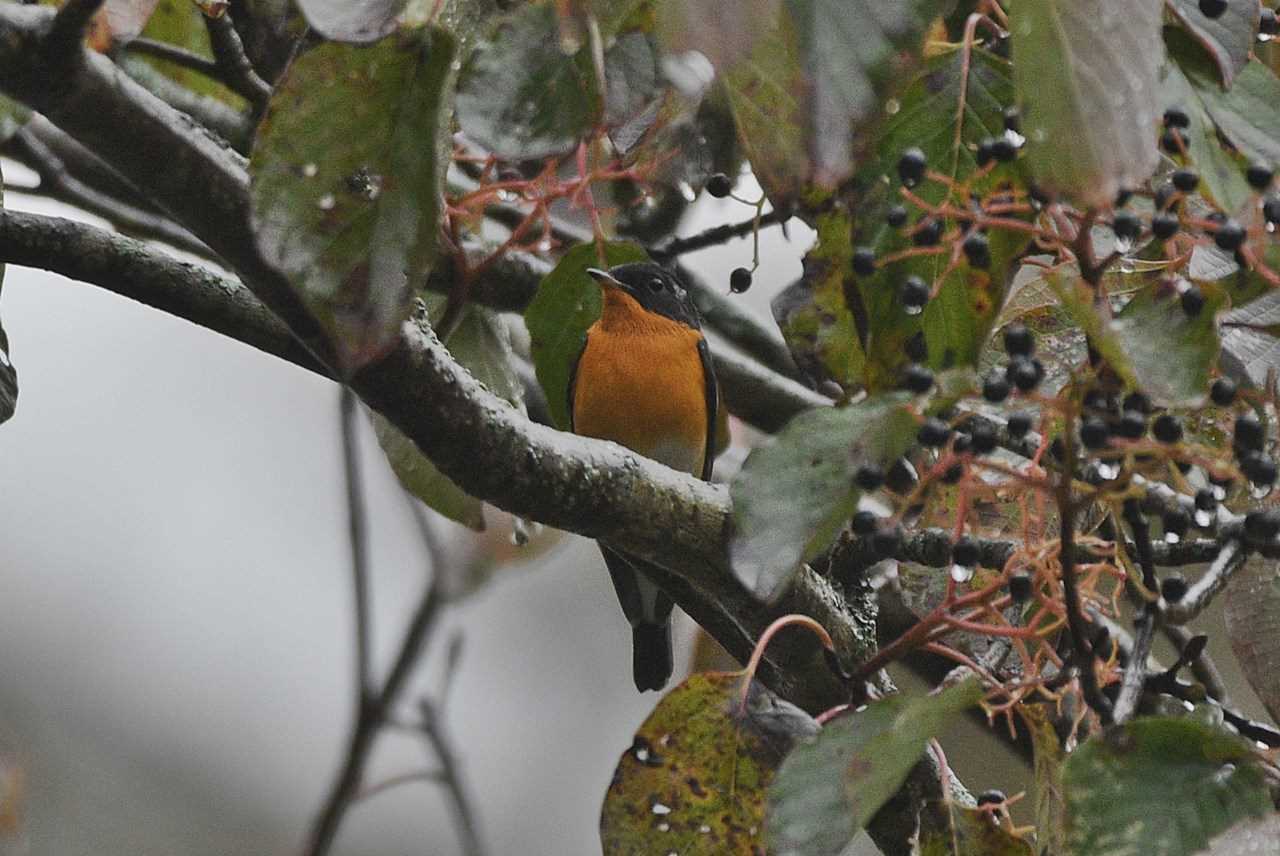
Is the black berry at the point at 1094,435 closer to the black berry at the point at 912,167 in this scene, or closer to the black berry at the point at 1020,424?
the black berry at the point at 1020,424

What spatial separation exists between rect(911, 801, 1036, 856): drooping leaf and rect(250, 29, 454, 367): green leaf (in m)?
0.90

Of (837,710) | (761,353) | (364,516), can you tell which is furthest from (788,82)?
(761,353)

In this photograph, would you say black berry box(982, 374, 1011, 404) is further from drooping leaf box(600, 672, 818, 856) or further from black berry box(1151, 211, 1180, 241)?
drooping leaf box(600, 672, 818, 856)

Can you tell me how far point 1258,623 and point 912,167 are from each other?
2.23ft

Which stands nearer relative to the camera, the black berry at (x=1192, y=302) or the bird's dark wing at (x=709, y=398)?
the black berry at (x=1192, y=302)

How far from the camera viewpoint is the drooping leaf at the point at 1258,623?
6.00 ft

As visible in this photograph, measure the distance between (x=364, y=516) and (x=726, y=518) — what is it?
1950 mm

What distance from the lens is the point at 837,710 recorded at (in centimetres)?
192

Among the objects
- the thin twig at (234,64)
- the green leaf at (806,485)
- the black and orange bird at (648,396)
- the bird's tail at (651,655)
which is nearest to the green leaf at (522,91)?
the green leaf at (806,485)

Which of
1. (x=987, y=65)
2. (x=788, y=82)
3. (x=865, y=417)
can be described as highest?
(x=788, y=82)

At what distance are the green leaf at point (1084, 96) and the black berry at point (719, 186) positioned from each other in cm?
134

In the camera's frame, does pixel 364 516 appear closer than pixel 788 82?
No

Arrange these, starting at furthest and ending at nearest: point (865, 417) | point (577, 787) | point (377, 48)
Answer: point (577, 787), point (865, 417), point (377, 48)

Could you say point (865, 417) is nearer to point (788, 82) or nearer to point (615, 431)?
point (788, 82)
